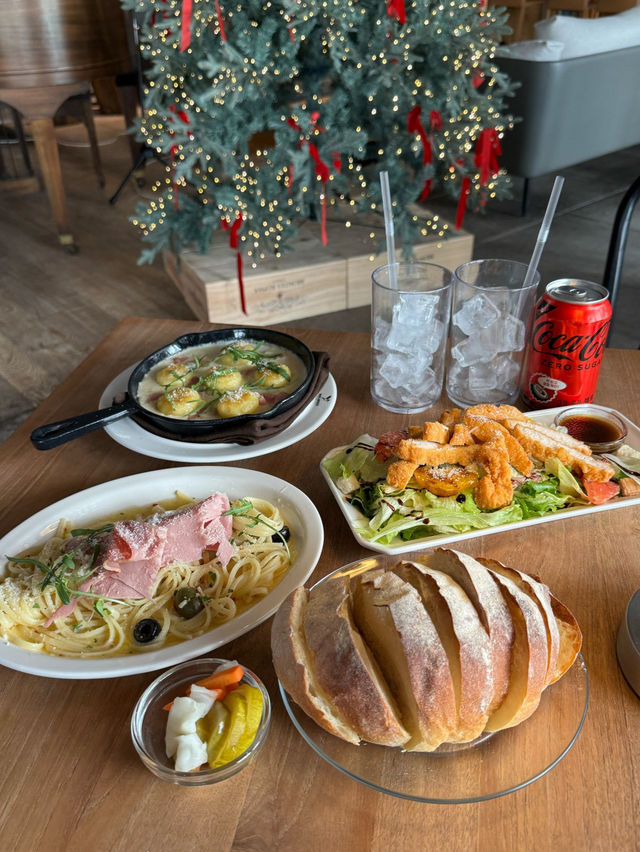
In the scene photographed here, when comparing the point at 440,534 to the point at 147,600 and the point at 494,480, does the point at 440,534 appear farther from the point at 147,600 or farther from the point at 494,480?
the point at 147,600

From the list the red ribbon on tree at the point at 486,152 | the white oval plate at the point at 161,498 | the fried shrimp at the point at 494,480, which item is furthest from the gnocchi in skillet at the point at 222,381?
the red ribbon on tree at the point at 486,152

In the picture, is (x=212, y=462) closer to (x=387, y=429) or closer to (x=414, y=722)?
(x=387, y=429)

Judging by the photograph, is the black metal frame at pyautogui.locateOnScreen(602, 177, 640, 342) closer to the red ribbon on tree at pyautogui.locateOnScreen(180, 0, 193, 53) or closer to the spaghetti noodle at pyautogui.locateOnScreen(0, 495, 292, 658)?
the spaghetti noodle at pyautogui.locateOnScreen(0, 495, 292, 658)

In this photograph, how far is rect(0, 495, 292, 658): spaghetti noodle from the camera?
0.83 metres

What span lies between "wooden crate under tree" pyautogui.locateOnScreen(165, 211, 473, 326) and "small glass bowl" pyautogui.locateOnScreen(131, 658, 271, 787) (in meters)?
2.25

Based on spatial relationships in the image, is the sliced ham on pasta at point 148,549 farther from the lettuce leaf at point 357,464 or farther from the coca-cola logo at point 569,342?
the coca-cola logo at point 569,342

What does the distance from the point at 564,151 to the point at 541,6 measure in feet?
15.7

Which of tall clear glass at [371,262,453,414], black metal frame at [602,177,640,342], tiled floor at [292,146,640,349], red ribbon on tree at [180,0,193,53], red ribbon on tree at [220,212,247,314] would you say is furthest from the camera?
tiled floor at [292,146,640,349]

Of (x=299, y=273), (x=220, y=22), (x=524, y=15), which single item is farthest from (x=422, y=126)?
(x=524, y=15)

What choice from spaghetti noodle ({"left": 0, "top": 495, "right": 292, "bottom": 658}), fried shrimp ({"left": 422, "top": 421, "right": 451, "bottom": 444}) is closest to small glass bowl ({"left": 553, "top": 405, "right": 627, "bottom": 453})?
fried shrimp ({"left": 422, "top": 421, "right": 451, "bottom": 444})

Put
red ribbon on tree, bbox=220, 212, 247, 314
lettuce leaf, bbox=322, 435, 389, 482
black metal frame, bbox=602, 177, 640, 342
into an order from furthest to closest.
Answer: red ribbon on tree, bbox=220, 212, 247, 314
black metal frame, bbox=602, 177, 640, 342
lettuce leaf, bbox=322, 435, 389, 482

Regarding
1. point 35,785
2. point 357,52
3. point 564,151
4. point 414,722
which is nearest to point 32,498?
point 35,785

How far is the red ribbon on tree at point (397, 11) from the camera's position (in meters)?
2.31

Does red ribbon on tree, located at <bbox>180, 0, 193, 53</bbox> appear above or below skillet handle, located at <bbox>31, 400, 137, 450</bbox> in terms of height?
above
